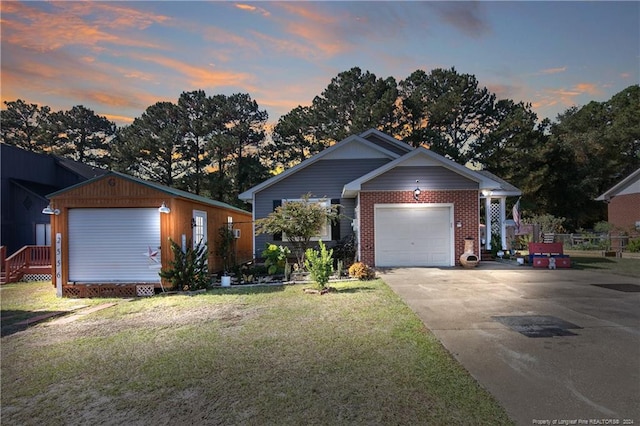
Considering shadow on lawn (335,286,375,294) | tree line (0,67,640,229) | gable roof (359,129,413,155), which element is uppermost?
tree line (0,67,640,229)

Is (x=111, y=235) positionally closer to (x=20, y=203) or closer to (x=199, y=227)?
(x=199, y=227)

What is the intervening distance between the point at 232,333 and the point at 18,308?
22.0ft

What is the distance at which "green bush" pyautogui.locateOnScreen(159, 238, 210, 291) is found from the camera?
31.8ft

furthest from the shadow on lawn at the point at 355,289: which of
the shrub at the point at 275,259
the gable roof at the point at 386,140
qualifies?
the gable roof at the point at 386,140

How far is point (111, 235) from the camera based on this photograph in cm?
1008

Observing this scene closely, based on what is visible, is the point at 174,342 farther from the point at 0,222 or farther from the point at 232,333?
the point at 0,222

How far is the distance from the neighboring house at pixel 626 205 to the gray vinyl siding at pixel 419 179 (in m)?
14.4

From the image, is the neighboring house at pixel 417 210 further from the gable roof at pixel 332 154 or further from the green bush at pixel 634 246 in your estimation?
the green bush at pixel 634 246

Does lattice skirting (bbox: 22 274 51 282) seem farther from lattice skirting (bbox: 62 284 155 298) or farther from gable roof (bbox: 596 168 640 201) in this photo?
gable roof (bbox: 596 168 640 201)

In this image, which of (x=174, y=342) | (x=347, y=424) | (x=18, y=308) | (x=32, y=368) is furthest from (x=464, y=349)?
(x=18, y=308)

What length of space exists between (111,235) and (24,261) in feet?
21.2

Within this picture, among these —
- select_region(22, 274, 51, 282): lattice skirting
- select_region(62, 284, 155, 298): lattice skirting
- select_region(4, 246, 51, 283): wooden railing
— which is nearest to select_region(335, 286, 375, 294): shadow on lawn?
select_region(62, 284, 155, 298): lattice skirting

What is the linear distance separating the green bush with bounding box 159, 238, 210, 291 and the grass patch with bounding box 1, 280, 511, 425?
2.73 m

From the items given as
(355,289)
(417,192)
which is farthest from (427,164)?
(355,289)
